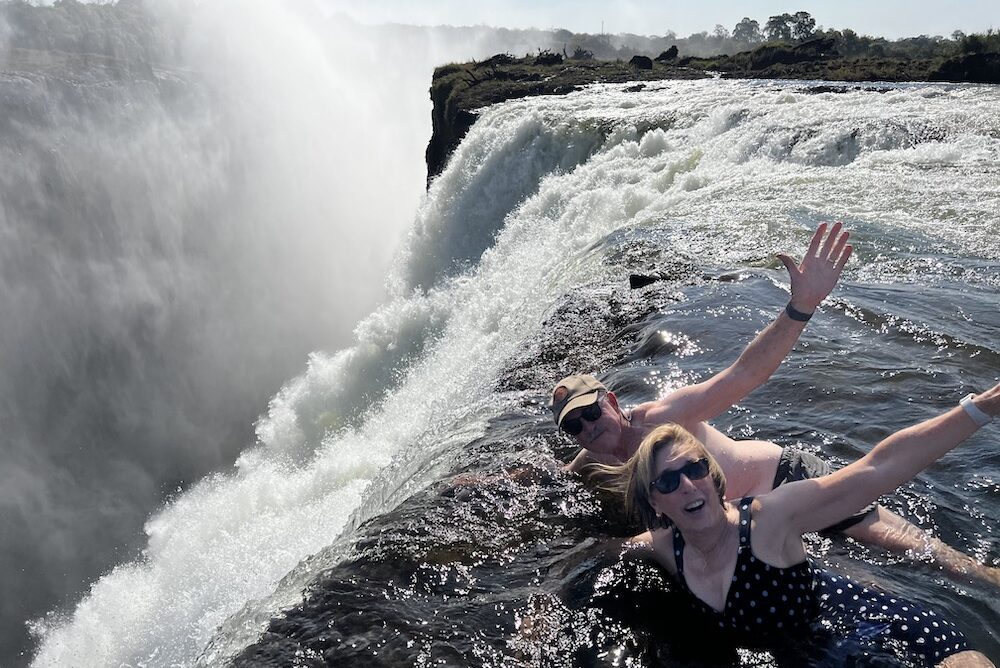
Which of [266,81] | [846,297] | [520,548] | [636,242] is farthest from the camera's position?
[266,81]

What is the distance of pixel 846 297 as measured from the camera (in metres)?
7.19

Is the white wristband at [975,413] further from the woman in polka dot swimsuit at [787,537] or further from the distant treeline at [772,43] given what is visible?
the distant treeline at [772,43]

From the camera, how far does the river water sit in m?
3.47

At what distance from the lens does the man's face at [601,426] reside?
3.66 metres

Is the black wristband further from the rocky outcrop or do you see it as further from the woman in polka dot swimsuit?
the rocky outcrop

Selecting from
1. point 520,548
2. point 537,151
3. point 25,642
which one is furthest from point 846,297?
point 25,642

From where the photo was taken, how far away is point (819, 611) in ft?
9.30

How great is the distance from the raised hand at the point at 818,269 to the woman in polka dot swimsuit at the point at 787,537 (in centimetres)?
83

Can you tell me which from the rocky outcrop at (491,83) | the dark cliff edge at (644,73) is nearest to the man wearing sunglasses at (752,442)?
the dark cliff edge at (644,73)

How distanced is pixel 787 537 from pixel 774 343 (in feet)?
3.31

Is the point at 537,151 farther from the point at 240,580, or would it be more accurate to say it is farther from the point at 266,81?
the point at 266,81

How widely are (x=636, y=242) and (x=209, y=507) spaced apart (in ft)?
34.3

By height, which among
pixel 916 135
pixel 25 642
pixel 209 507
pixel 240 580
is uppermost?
pixel 916 135

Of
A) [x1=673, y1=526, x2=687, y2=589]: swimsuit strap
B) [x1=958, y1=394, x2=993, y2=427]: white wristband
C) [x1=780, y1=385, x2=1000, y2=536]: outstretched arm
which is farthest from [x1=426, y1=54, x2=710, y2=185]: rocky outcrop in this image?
[x1=958, y1=394, x2=993, y2=427]: white wristband
